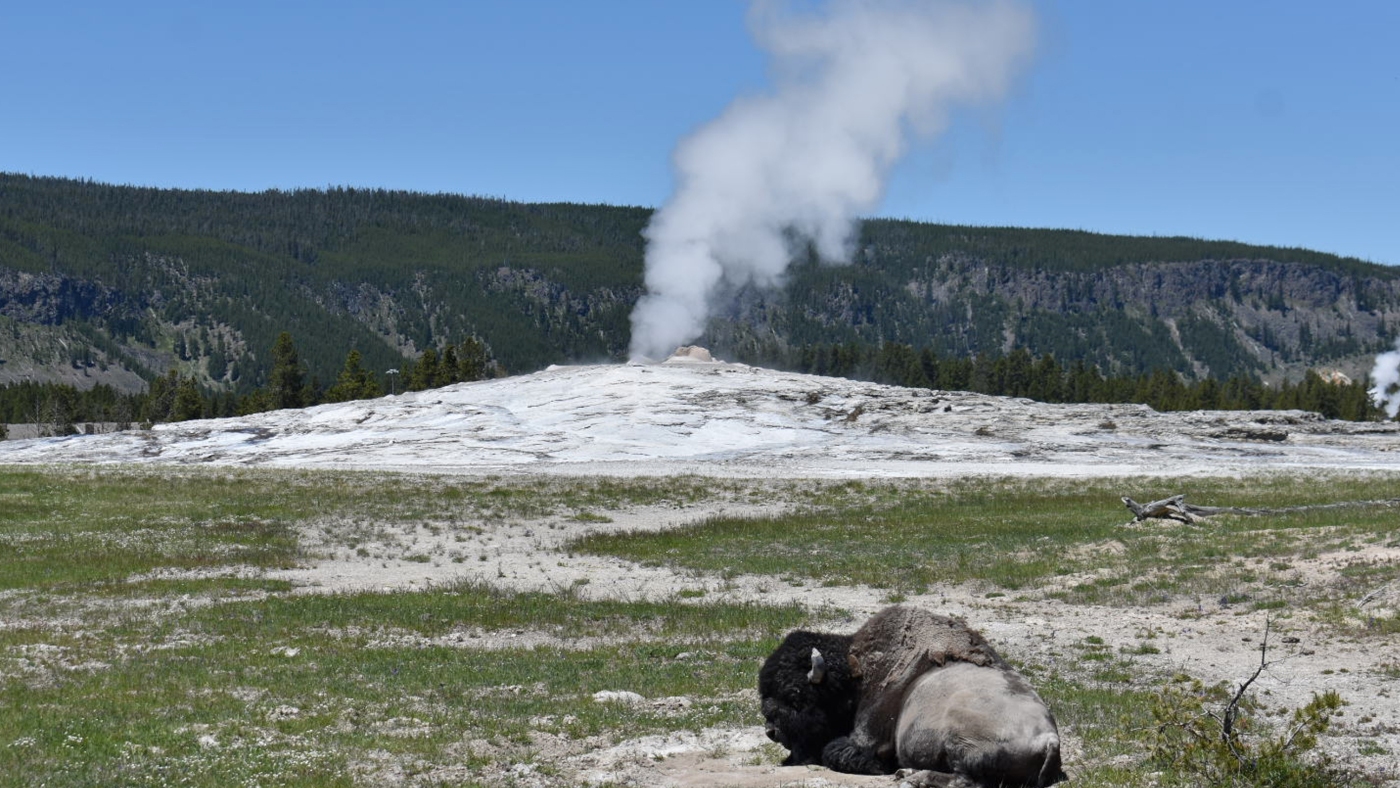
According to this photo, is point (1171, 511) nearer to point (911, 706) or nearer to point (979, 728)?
point (911, 706)

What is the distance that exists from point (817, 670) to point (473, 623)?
9.77m

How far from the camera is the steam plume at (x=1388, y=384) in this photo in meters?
139

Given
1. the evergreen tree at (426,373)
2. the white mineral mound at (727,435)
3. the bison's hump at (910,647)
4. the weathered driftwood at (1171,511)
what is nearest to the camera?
the bison's hump at (910,647)

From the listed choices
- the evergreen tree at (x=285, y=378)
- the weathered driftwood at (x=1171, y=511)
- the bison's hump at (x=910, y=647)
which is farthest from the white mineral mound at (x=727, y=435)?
the bison's hump at (x=910, y=647)

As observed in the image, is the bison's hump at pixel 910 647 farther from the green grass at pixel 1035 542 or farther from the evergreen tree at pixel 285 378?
the evergreen tree at pixel 285 378

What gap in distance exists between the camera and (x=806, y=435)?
7000cm

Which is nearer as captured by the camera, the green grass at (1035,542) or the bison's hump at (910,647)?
the bison's hump at (910,647)

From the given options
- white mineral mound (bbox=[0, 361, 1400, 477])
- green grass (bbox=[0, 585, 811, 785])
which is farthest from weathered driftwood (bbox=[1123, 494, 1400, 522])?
white mineral mound (bbox=[0, 361, 1400, 477])

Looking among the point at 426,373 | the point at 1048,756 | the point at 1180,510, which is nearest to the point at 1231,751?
the point at 1048,756

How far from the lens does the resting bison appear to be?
29.5 feet

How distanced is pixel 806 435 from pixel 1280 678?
56.3 m

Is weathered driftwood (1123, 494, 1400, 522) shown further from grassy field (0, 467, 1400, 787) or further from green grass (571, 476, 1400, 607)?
grassy field (0, 467, 1400, 787)

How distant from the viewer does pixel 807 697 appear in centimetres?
1059

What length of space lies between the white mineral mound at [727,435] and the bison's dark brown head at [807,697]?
43869 mm
